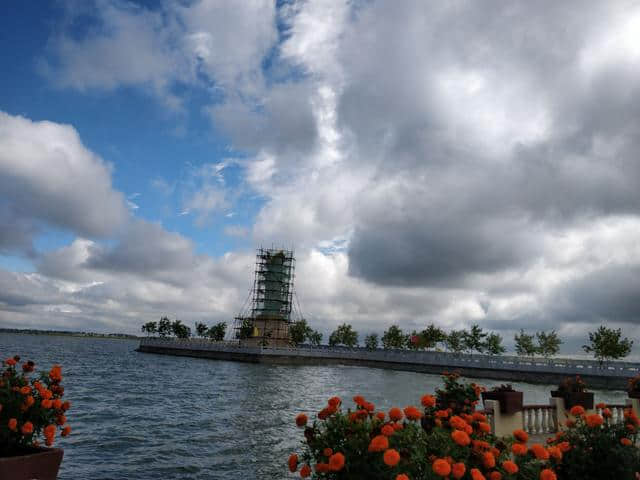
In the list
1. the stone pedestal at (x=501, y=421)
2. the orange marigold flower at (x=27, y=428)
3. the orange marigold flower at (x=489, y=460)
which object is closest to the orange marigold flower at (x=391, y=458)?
the orange marigold flower at (x=489, y=460)

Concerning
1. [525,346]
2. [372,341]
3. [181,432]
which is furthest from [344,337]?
[181,432]

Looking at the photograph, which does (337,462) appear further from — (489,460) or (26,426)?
(26,426)

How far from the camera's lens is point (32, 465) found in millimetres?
7953

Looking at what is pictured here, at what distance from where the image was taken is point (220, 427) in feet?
85.0

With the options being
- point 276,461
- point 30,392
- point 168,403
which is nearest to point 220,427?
point 276,461

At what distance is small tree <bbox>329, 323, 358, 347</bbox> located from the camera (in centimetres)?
19400

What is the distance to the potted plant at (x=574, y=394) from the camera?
50.7 ft

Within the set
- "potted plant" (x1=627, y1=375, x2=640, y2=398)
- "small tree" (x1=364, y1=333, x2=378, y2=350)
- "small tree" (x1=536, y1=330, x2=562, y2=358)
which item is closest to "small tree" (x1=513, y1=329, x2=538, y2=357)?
"small tree" (x1=536, y1=330, x2=562, y2=358)

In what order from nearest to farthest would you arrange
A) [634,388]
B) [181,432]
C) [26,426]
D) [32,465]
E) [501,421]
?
[32,465] < [26,426] < [501,421] < [634,388] < [181,432]

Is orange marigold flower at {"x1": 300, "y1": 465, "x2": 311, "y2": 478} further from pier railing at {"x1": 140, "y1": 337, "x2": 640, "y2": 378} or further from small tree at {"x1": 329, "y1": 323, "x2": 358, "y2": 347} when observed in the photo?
small tree at {"x1": 329, "y1": 323, "x2": 358, "y2": 347}

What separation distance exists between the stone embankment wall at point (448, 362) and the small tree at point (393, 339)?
6291 centimetres

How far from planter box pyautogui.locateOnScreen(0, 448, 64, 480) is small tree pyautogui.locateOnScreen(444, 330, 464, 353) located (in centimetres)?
14897

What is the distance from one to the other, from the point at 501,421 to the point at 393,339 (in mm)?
164990

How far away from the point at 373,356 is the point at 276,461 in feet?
311
